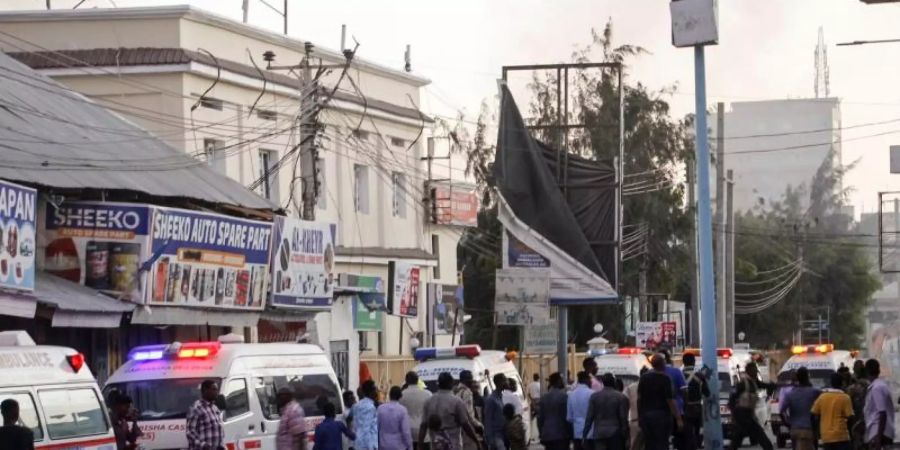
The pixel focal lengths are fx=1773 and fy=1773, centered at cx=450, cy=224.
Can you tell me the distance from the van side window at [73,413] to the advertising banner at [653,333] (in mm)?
37973

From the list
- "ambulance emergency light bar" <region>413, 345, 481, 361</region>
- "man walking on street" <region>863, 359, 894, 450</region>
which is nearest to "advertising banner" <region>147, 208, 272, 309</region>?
"ambulance emergency light bar" <region>413, 345, 481, 361</region>

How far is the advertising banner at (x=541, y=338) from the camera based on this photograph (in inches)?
1539

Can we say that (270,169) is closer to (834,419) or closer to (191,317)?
(191,317)

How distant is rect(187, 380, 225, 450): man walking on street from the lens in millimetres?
18234

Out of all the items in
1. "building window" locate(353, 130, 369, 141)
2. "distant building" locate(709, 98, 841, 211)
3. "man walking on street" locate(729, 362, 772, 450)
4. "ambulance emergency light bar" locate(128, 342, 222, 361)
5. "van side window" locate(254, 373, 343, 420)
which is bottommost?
"man walking on street" locate(729, 362, 772, 450)

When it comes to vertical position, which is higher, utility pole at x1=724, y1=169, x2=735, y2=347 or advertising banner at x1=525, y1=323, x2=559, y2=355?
utility pole at x1=724, y1=169, x2=735, y2=347

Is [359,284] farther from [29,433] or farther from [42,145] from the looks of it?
[29,433]

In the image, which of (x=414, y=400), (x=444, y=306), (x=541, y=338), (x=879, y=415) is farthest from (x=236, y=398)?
(x=444, y=306)

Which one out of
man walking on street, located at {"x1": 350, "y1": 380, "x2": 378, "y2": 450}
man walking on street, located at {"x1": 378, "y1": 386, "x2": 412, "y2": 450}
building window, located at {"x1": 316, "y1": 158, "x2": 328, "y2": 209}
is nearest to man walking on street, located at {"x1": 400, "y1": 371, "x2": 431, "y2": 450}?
man walking on street, located at {"x1": 350, "y1": 380, "x2": 378, "y2": 450}

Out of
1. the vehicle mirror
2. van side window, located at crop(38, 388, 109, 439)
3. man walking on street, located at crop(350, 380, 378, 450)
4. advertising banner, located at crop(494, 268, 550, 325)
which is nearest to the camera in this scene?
van side window, located at crop(38, 388, 109, 439)

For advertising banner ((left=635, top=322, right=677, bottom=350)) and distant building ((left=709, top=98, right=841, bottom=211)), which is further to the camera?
distant building ((left=709, top=98, right=841, bottom=211))

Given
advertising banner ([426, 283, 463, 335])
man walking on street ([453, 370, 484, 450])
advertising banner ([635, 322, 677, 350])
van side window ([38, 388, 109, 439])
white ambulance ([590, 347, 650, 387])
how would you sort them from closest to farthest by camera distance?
van side window ([38, 388, 109, 439]) < man walking on street ([453, 370, 484, 450]) < white ambulance ([590, 347, 650, 387]) < advertising banner ([426, 283, 463, 335]) < advertising banner ([635, 322, 677, 350])

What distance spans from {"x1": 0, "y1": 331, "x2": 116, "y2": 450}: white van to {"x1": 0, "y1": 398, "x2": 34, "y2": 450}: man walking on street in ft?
1.89

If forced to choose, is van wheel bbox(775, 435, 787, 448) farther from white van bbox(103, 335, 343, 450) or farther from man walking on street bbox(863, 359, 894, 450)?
white van bbox(103, 335, 343, 450)
